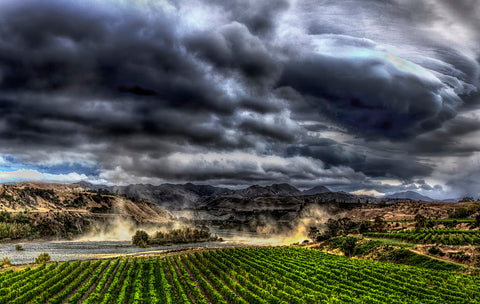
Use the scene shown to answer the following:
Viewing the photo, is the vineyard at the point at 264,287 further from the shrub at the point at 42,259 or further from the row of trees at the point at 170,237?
the row of trees at the point at 170,237

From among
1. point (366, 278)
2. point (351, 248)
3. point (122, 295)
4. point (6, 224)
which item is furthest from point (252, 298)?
point (6, 224)

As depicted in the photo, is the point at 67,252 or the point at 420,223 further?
the point at 420,223

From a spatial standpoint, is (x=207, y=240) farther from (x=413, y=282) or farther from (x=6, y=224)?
(x=413, y=282)

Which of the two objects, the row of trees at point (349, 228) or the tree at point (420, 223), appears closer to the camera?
the tree at point (420, 223)

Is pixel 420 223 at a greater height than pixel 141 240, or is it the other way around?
pixel 420 223

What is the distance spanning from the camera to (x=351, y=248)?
353 ft

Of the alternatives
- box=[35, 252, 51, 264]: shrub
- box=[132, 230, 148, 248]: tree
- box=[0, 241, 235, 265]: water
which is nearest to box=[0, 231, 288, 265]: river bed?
box=[0, 241, 235, 265]: water

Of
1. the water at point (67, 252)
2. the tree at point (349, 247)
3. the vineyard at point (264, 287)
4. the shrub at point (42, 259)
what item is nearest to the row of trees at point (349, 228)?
the tree at point (349, 247)

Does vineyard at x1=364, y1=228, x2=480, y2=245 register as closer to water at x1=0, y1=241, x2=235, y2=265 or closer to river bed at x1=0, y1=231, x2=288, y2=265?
river bed at x1=0, y1=231, x2=288, y2=265

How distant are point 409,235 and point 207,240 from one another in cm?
12023

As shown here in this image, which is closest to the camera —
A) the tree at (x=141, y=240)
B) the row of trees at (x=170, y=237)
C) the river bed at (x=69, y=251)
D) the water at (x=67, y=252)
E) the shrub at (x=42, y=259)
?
the shrub at (x=42, y=259)

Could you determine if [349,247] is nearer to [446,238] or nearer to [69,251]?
[446,238]

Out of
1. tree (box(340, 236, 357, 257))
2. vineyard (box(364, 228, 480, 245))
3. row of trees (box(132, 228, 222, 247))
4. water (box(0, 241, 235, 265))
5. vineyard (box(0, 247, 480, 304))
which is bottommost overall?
row of trees (box(132, 228, 222, 247))

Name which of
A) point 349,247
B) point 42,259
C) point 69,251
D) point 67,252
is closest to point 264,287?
point 349,247
